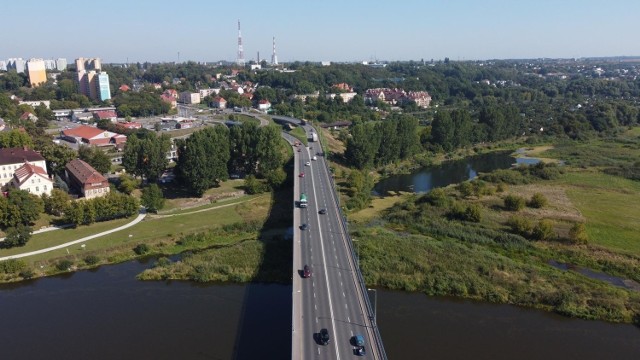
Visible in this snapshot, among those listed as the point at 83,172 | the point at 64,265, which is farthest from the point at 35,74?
the point at 64,265

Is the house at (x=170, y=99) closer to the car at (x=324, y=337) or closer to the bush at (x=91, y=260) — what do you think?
the bush at (x=91, y=260)

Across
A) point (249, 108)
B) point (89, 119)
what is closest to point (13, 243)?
point (89, 119)

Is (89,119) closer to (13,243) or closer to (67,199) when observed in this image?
(67,199)

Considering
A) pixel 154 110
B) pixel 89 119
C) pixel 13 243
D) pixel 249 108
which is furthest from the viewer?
pixel 249 108

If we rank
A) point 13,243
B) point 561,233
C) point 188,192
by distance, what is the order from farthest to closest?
1. point 188,192
2. point 561,233
3. point 13,243

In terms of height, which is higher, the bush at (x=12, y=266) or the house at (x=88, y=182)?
the house at (x=88, y=182)

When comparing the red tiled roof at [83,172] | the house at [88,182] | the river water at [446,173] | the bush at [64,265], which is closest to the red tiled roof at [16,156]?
the red tiled roof at [83,172]
